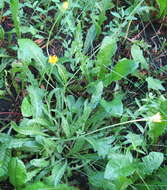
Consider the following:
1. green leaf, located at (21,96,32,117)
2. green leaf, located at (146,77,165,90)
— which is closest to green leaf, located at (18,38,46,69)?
green leaf, located at (21,96,32,117)

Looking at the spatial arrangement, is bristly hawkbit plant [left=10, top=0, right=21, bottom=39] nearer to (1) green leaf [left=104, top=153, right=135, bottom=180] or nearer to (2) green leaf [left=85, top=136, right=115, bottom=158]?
(2) green leaf [left=85, top=136, right=115, bottom=158]

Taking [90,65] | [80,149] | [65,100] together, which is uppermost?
[90,65]

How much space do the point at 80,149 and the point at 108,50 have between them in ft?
1.94

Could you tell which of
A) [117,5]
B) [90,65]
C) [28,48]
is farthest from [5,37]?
[117,5]

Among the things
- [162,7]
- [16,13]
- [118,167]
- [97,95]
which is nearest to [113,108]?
[97,95]

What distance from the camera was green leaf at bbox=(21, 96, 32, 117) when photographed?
71.9 inches

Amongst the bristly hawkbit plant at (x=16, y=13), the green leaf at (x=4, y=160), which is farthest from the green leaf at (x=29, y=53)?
the green leaf at (x=4, y=160)

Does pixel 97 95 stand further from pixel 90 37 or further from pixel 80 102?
pixel 90 37

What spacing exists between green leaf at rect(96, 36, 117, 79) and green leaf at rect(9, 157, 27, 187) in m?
0.75

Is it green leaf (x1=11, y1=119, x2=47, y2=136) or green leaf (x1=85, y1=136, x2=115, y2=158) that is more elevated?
green leaf (x1=11, y1=119, x2=47, y2=136)

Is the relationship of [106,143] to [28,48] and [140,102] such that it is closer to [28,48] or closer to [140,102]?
[140,102]

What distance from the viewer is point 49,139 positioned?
177 cm

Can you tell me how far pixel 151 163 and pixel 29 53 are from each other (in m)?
0.89

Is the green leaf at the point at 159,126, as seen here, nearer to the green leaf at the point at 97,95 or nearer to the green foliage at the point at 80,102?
the green foliage at the point at 80,102
